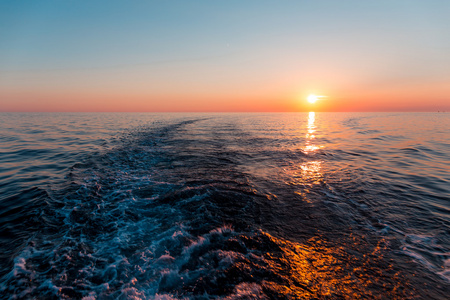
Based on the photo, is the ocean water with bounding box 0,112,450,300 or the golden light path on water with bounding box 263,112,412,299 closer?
the golden light path on water with bounding box 263,112,412,299

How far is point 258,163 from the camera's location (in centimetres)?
1220

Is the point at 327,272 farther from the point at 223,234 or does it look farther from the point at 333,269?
the point at 223,234

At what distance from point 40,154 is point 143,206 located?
1329 cm

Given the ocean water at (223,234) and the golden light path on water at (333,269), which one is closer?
the golden light path on water at (333,269)

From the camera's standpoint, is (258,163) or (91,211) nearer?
(91,211)

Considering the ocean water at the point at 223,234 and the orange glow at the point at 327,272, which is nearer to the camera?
the orange glow at the point at 327,272

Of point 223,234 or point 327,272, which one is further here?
point 223,234

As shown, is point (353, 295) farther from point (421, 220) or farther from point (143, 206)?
point (143, 206)

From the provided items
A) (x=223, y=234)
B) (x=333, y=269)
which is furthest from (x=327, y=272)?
(x=223, y=234)

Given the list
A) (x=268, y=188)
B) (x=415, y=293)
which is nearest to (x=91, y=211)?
(x=268, y=188)

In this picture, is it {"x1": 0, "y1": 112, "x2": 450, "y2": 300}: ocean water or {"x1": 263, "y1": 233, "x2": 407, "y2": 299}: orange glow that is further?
{"x1": 0, "y1": 112, "x2": 450, "y2": 300}: ocean water

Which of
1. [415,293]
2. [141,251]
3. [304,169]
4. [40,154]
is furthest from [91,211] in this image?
[40,154]

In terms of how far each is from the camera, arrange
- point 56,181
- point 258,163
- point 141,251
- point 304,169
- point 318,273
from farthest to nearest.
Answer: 1. point 258,163
2. point 304,169
3. point 56,181
4. point 141,251
5. point 318,273

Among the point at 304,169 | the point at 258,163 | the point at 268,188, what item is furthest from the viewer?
the point at 258,163
